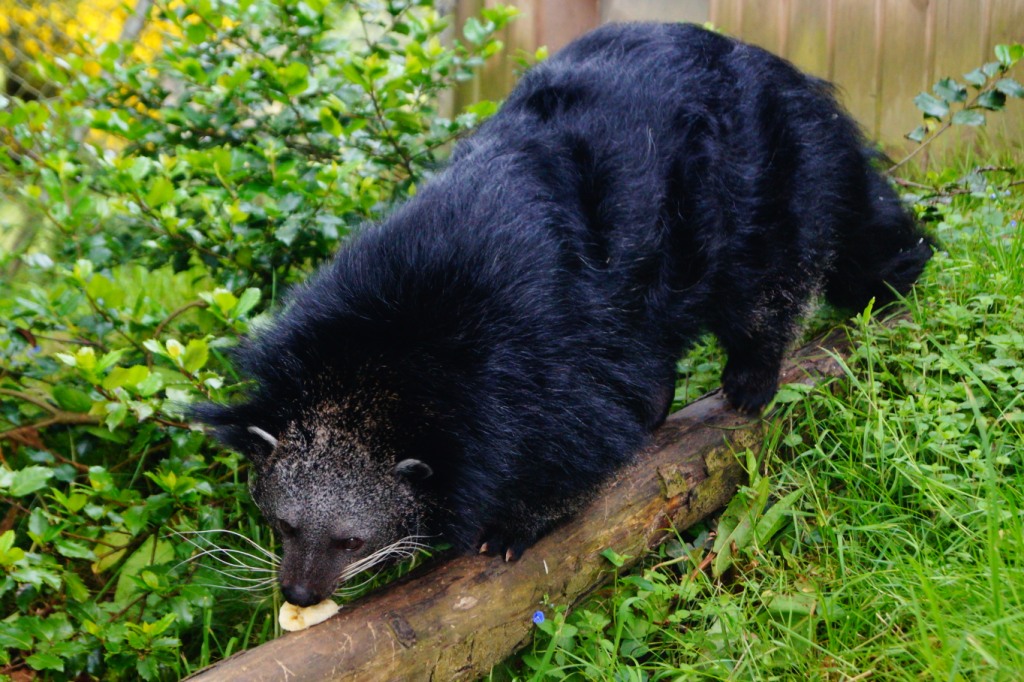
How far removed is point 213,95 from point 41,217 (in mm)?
1032

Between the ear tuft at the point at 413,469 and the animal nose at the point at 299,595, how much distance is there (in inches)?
14.6

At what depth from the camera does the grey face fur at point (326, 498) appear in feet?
7.89

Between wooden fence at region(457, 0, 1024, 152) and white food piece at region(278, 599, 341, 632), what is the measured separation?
10.8 feet

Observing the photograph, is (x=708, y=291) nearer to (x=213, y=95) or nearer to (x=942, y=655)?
(x=942, y=655)

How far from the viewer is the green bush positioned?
277 centimetres

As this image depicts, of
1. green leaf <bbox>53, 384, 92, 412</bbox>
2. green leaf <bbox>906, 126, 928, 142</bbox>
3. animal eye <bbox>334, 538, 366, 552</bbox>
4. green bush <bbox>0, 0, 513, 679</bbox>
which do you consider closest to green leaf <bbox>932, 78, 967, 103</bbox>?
green leaf <bbox>906, 126, 928, 142</bbox>

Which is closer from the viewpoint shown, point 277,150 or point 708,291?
point 708,291

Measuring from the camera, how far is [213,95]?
12.4ft

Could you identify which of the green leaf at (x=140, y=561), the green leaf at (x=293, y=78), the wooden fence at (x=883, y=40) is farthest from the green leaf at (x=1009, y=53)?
the green leaf at (x=140, y=561)

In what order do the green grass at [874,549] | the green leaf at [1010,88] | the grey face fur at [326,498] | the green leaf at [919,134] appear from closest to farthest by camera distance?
1. the green grass at [874,549]
2. the grey face fur at [326,498]
3. the green leaf at [1010,88]
4. the green leaf at [919,134]

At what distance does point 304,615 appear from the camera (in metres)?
2.33

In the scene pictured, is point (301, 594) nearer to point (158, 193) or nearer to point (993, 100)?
point (158, 193)

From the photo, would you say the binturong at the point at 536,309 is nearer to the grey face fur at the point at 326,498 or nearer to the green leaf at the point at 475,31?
the grey face fur at the point at 326,498

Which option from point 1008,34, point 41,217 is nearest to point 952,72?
point 1008,34
